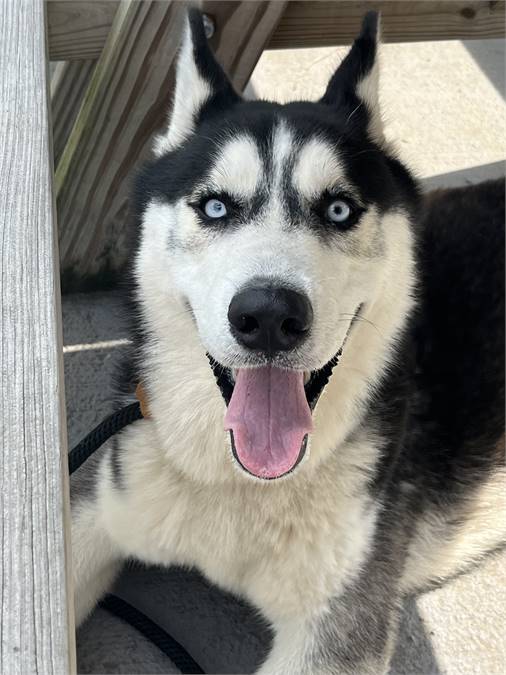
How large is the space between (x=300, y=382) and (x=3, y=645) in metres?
0.94

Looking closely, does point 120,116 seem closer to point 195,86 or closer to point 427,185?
point 195,86

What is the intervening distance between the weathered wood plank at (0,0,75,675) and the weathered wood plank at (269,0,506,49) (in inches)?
44.2

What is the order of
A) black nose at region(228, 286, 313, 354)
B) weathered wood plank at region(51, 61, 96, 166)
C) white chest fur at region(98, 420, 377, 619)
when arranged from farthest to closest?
weathered wood plank at region(51, 61, 96, 166), white chest fur at region(98, 420, 377, 619), black nose at region(228, 286, 313, 354)

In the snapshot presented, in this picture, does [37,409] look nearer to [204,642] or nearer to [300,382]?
[300,382]

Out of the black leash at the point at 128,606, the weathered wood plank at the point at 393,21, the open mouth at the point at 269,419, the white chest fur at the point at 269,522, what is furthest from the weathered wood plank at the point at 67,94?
the open mouth at the point at 269,419

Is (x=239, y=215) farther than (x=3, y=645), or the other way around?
(x=239, y=215)

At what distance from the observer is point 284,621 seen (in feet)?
7.54

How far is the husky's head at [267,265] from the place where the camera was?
5.79ft

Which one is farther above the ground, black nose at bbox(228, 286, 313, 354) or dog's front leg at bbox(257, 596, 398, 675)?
black nose at bbox(228, 286, 313, 354)

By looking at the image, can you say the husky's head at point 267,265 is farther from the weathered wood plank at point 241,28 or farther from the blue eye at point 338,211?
the weathered wood plank at point 241,28

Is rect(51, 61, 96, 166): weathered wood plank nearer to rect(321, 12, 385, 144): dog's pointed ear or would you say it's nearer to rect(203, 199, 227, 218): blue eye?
rect(321, 12, 385, 144): dog's pointed ear

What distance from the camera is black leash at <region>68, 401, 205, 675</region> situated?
92.6 inches

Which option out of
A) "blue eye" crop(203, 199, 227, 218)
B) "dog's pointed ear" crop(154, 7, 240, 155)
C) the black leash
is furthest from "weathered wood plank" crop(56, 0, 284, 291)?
"blue eye" crop(203, 199, 227, 218)

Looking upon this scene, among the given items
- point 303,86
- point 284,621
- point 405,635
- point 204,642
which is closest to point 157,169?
point 284,621
